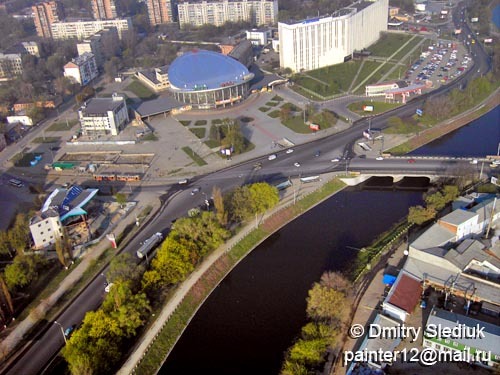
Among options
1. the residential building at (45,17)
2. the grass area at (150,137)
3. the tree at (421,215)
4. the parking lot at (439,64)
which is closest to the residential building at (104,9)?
the residential building at (45,17)

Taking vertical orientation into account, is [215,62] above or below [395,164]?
above

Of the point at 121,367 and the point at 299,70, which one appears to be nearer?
the point at 121,367

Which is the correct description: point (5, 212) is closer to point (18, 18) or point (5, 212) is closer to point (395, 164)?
point (395, 164)

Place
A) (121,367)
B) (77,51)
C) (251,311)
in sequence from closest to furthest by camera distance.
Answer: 1. (121,367)
2. (251,311)
3. (77,51)

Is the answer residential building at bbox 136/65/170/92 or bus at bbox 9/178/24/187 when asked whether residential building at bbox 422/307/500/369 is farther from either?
residential building at bbox 136/65/170/92

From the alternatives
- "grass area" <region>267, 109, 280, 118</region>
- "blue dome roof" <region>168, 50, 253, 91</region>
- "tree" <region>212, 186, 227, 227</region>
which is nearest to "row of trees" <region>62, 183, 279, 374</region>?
Result: "tree" <region>212, 186, 227, 227</region>

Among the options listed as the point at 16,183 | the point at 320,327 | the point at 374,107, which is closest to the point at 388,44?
the point at 374,107

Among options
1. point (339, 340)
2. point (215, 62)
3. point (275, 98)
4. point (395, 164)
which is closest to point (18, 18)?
point (215, 62)
